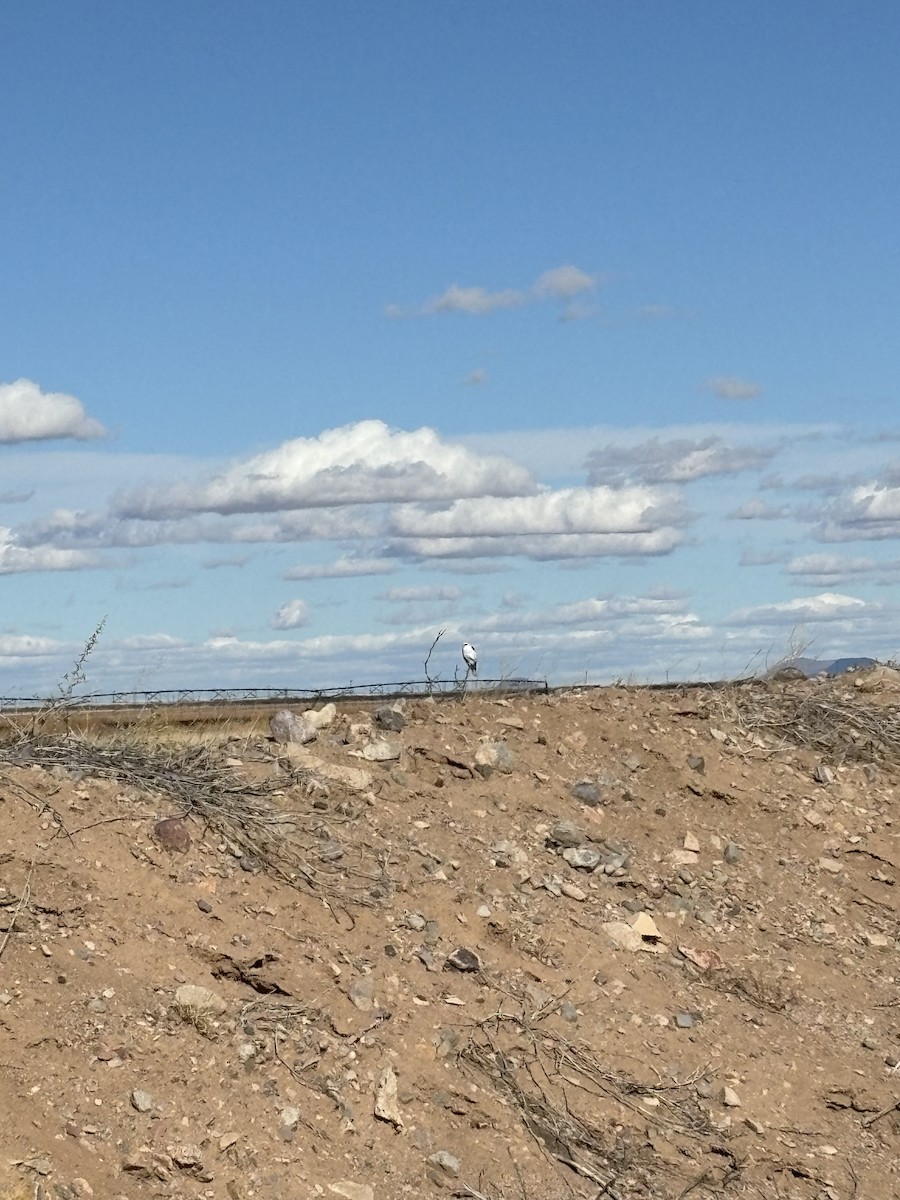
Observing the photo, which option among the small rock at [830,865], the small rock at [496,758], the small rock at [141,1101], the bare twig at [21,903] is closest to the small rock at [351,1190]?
the small rock at [141,1101]

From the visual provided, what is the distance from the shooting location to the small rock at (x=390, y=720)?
455 inches

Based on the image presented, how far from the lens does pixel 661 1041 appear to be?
8.94 metres

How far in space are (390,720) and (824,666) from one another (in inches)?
245

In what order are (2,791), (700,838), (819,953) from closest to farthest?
(2,791)
(819,953)
(700,838)

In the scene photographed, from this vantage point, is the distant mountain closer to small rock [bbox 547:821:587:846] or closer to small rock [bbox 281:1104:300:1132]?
small rock [bbox 547:821:587:846]

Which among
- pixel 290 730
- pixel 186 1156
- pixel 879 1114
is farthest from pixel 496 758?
pixel 186 1156

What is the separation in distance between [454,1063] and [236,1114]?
1.38 metres

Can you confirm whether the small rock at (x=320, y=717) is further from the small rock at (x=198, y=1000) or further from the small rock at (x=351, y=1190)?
the small rock at (x=351, y=1190)

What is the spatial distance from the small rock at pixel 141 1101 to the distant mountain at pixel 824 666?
31.3 ft

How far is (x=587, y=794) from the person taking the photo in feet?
37.4

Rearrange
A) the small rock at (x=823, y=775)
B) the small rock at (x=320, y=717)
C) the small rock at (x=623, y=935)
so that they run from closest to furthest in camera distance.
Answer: the small rock at (x=623, y=935)
the small rock at (x=320, y=717)
the small rock at (x=823, y=775)

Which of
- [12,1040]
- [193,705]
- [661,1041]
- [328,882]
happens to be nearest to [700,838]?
[661,1041]

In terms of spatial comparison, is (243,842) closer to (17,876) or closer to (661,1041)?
(17,876)

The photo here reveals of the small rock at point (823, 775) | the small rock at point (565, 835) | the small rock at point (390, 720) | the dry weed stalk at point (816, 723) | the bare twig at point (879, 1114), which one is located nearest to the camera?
the bare twig at point (879, 1114)
